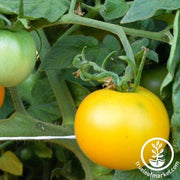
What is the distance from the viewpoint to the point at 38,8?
29.0 inches

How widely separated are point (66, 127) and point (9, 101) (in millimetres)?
215

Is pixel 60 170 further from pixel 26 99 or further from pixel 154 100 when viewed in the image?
pixel 154 100

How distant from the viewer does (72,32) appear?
945mm

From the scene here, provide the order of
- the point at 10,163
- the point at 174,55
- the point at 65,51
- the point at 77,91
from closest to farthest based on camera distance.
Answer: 1. the point at 174,55
2. the point at 65,51
3. the point at 77,91
4. the point at 10,163

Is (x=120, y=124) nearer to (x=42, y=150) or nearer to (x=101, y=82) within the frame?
(x=101, y=82)

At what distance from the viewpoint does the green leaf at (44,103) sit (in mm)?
1016

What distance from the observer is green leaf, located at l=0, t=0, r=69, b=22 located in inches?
28.3

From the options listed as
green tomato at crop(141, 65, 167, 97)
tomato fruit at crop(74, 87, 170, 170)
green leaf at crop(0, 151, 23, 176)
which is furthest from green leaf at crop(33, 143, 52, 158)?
tomato fruit at crop(74, 87, 170, 170)

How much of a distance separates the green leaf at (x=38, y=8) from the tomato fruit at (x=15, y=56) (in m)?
0.03

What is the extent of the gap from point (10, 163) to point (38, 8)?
1.76ft

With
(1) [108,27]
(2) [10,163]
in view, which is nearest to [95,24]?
(1) [108,27]

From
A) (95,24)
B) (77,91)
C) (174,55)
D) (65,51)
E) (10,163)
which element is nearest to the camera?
(174,55)

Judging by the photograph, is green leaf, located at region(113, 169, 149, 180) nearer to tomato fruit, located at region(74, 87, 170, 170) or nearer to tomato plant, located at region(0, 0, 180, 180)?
tomato plant, located at region(0, 0, 180, 180)

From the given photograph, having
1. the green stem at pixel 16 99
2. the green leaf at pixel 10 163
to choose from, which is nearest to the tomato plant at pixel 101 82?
the green stem at pixel 16 99
